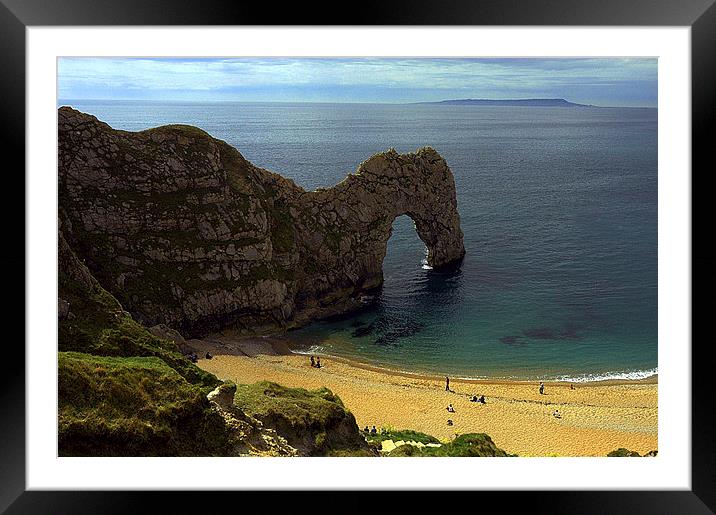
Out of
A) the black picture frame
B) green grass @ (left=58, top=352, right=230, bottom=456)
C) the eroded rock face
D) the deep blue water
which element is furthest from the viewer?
the deep blue water

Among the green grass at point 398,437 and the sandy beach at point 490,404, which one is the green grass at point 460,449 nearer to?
the green grass at point 398,437

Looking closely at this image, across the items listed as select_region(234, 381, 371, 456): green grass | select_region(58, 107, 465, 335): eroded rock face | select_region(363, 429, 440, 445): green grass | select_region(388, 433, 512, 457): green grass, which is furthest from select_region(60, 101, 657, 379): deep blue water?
select_region(234, 381, 371, 456): green grass

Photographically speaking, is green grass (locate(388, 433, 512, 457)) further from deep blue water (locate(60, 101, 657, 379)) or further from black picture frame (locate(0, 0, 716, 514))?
deep blue water (locate(60, 101, 657, 379))

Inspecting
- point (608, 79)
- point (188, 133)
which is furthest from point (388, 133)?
point (188, 133)

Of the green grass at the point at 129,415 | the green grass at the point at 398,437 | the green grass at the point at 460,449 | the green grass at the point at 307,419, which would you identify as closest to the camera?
the green grass at the point at 129,415
